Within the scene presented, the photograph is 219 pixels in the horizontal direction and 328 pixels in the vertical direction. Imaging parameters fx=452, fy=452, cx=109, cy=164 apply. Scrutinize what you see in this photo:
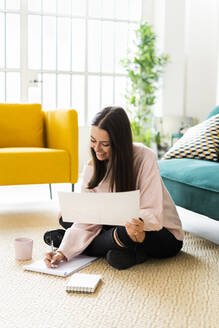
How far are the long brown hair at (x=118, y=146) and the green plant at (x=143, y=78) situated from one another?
302 cm

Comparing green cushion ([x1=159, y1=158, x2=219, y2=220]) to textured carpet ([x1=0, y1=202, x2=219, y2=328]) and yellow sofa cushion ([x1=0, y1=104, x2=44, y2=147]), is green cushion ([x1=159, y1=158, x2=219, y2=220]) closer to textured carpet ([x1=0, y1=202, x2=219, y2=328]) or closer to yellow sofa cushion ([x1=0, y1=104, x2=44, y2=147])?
textured carpet ([x1=0, y1=202, x2=219, y2=328])

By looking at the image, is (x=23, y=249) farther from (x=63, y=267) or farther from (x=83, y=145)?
(x=83, y=145)

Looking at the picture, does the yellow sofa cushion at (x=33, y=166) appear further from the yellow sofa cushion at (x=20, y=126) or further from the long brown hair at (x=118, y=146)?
the long brown hair at (x=118, y=146)

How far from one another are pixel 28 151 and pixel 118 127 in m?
1.27

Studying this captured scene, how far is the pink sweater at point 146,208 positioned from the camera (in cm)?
184

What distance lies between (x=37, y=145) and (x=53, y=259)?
1.72 m

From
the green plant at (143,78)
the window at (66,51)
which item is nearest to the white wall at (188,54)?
the green plant at (143,78)

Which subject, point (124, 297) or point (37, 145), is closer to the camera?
point (124, 297)

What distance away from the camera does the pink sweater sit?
184 cm

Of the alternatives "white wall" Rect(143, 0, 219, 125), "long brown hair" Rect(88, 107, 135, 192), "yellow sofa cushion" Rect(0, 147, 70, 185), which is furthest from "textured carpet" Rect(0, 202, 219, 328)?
"white wall" Rect(143, 0, 219, 125)

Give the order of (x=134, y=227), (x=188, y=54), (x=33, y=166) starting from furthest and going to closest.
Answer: (x=188, y=54), (x=33, y=166), (x=134, y=227)

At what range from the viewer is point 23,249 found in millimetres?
1970

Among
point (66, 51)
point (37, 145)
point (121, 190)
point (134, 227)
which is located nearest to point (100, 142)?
point (121, 190)

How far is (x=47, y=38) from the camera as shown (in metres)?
5.06
